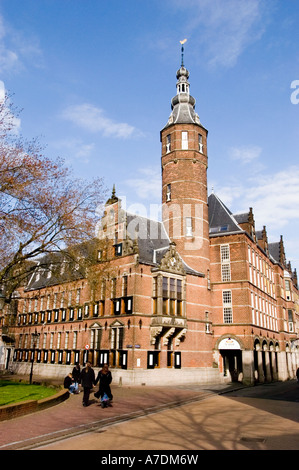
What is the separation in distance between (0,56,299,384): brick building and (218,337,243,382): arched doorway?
10 cm

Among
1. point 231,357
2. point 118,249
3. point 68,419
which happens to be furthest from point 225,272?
point 68,419

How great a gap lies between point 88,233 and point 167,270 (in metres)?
12.0

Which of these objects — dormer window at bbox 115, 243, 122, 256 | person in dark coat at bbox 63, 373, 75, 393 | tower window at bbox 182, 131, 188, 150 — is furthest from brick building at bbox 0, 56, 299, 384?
person in dark coat at bbox 63, 373, 75, 393

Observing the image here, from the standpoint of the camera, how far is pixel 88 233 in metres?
19.9

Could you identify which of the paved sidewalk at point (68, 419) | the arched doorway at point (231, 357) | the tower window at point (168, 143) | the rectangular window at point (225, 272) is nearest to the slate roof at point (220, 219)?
the rectangular window at point (225, 272)

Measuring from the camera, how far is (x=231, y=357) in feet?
127

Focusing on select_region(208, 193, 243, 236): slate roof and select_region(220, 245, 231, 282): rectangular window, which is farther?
select_region(208, 193, 243, 236): slate roof

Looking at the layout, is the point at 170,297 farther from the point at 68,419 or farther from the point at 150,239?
the point at 68,419

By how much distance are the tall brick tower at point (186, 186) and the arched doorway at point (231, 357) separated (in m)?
7.29

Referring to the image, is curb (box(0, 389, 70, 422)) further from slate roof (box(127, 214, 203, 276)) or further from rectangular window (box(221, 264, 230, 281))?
rectangular window (box(221, 264, 230, 281))

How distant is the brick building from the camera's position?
29359mm
